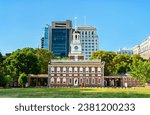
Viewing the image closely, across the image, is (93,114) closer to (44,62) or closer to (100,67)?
(100,67)

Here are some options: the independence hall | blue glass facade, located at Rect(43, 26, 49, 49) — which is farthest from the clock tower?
blue glass facade, located at Rect(43, 26, 49, 49)

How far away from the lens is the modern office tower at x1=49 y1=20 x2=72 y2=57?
117356 millimetres

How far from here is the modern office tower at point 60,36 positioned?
117 meters

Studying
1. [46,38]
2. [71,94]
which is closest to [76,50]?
[71,94]

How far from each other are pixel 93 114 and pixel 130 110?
1390 millimetres

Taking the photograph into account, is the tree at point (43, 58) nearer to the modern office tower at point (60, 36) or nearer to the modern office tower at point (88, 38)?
the modern office tower at point (88, 38)

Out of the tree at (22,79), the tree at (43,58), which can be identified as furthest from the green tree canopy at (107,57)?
the tree at (22,79)

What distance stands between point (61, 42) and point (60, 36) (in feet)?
7.64

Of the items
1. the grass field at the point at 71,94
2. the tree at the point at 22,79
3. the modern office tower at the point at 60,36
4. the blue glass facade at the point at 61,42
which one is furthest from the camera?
the blue glass facade at the point at 61,42

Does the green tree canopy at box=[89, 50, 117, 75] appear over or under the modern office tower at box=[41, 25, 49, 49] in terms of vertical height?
under

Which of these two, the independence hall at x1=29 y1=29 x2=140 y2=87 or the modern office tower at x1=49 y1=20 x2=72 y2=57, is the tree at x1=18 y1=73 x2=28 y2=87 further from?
the modern office tower at x1=49 y1=20 x2=72 y2=57

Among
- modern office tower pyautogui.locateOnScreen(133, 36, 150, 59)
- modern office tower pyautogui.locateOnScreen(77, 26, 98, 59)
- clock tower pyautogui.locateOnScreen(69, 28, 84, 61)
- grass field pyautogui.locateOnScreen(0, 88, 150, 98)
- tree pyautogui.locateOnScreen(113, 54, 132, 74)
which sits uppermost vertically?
modern office tower pyautogui.locateOnScreen(77, 26, 98, 59)

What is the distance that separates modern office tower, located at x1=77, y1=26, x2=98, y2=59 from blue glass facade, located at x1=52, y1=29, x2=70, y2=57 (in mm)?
6339

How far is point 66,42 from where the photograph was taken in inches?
4680
